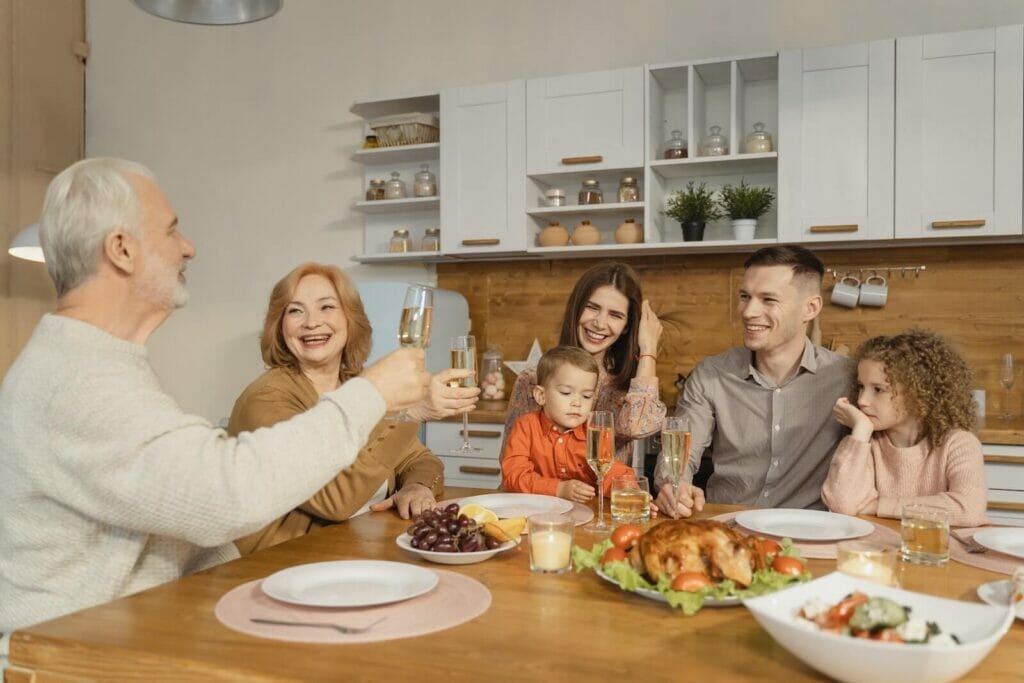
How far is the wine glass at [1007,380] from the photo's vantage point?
3.38 m

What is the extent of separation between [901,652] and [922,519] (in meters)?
0.65

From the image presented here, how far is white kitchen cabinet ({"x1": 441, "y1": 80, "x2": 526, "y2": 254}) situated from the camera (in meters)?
3.93

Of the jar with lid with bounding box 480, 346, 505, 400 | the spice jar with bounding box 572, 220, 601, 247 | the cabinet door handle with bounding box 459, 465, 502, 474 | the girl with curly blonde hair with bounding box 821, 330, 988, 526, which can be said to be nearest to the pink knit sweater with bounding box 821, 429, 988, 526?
the girl with curly blonde hair with bounding box 821, 330, 988, 526

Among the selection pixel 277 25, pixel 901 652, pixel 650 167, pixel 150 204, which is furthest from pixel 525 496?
pixel 277 25

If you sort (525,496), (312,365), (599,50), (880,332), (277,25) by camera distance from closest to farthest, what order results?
1. (525,496)
2. (312,365)
3. (880,332)
4. (599,50)
5. (277,25)

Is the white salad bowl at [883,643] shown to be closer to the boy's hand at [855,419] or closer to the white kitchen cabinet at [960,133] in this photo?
the boy's hand at [855,419]

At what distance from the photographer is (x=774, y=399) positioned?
2.48m

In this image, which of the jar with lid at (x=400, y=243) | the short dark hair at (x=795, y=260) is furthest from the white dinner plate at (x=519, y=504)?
the jar with lid at (x=400, y=243)

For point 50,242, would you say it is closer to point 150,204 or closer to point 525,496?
point 150,204

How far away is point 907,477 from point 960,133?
1.83 metres

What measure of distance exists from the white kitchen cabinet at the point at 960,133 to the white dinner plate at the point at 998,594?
2383 mm

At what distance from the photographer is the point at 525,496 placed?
6.23 ft

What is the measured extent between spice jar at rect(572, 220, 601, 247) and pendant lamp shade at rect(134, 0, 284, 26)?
6.16ft

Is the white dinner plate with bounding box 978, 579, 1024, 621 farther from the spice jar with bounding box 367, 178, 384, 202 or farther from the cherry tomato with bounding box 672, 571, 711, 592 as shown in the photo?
the spice jar with bounding box 367, 178, 384, 202
